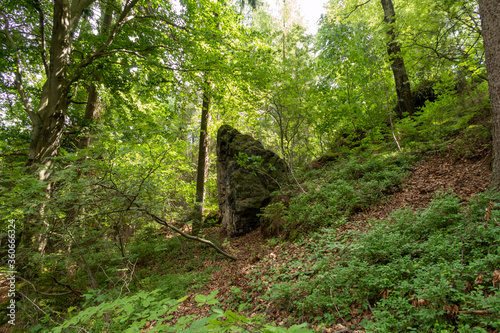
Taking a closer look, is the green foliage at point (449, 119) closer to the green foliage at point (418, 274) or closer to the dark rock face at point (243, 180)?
the green foliage at point (418, 274)

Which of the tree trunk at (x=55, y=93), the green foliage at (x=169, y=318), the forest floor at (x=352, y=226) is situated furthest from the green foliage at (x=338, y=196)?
the tree trunk at (x=55, y=93)

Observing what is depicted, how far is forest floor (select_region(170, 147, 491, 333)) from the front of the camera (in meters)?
4.39

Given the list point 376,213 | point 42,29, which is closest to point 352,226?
point 376,213

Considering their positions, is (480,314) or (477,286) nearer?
(480,314)

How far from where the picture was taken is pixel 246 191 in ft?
28.7

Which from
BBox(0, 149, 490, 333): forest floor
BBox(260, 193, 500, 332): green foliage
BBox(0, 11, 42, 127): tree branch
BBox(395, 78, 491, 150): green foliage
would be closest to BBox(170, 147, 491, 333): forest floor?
BBox(0, 149, 490, 333): forest floor

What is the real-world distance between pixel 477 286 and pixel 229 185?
759 centimetres

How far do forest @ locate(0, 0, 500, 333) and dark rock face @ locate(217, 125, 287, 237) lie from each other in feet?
0.24

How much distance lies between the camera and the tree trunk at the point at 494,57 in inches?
145

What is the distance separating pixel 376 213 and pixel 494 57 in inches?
137

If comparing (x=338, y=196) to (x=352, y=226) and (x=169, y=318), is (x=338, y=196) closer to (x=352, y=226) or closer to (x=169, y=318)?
(x=352, y=226)

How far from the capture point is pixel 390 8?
30.1ft

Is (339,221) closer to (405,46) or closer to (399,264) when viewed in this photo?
(399,264)

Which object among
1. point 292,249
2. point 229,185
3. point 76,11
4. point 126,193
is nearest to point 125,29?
point 76,11
